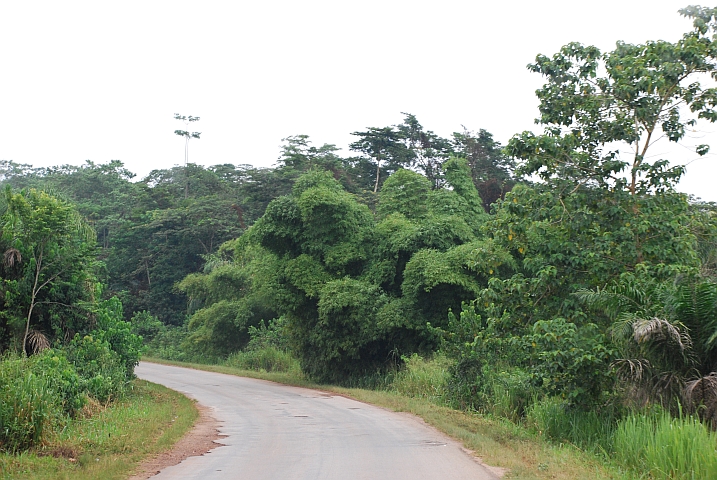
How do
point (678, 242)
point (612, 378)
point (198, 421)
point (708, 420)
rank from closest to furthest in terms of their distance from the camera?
point (708, 420) → point (612, 378) → point (678, 242) → point (198, 421)

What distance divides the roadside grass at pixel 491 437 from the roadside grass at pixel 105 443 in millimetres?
5519

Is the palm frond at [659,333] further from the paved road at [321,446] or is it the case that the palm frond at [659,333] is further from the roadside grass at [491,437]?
the paved road at [321,446]

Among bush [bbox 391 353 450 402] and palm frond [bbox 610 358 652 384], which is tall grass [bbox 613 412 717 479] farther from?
bush [bbox 391 353 450 402]

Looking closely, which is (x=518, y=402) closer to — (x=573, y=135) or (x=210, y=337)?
(x=573, y=135)

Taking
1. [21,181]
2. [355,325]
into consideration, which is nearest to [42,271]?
[355,325]

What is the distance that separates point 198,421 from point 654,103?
41.0 ft

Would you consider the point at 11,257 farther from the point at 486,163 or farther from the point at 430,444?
the point at 486,163

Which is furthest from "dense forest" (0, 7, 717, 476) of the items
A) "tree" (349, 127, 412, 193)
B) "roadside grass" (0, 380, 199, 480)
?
"tree" (349, 127, 412, 193)

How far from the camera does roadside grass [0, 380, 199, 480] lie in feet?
31.4

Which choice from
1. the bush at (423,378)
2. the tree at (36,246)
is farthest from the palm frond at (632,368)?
the tree at (36,246)

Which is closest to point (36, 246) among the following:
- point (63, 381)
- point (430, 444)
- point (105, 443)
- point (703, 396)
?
point (63, 381)

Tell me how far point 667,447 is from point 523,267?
10469 mm

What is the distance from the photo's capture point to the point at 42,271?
59.9 ft

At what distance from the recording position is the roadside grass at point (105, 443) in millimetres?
9586
